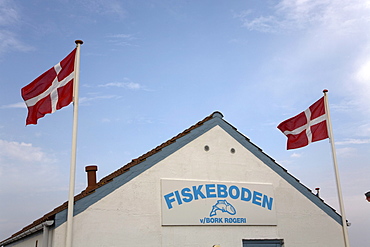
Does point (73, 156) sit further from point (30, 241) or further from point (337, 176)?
point (337, 176)

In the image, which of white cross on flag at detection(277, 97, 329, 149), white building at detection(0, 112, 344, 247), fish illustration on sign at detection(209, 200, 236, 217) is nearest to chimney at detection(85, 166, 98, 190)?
white building at detection(0, 112, 344, 247)

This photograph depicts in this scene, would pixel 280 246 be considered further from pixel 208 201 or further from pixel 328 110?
pixel 328 110

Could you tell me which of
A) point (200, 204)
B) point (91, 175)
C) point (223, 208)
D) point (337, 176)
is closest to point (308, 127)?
point (337, 176)

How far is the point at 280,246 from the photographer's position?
41.6 feet

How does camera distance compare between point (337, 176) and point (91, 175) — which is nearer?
point (91, 175)

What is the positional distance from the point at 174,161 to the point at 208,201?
152 cm

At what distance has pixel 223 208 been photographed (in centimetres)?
1202

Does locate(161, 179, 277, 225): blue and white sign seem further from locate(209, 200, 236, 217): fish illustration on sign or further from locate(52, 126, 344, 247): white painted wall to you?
locate(52, 126, 344, 247): white painted wall

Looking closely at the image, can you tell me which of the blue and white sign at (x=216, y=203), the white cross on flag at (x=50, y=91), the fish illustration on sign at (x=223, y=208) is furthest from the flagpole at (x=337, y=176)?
the white cross on flag at (x=50, y=91)

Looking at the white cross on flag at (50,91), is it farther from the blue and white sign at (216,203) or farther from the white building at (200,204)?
the blue and white sign at (216,203)

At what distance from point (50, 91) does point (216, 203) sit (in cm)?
557

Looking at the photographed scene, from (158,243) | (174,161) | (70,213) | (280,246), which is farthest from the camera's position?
(280,246)

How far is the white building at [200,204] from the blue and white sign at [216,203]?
3 cm

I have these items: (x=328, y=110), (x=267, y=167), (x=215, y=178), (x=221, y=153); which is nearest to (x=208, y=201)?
(x=215, y=178)
